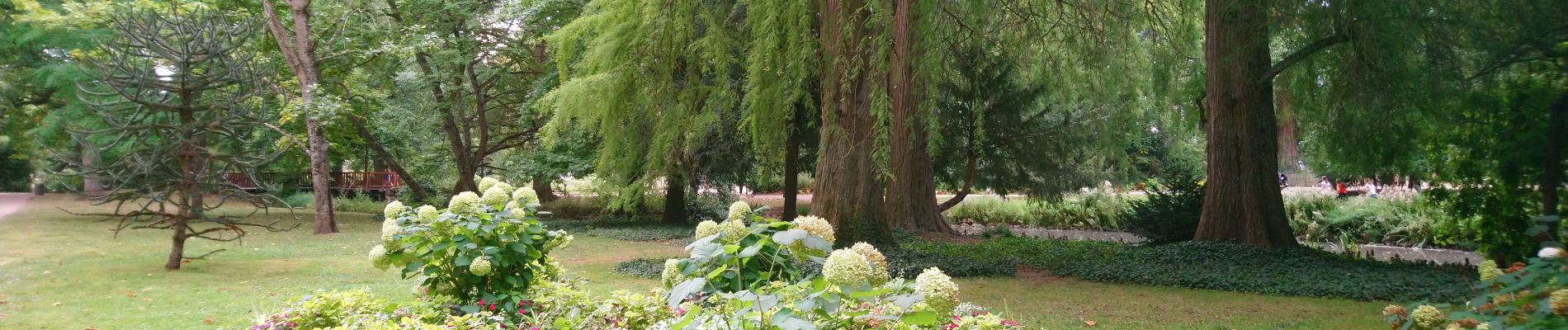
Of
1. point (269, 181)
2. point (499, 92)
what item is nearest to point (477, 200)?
point (499, 92)

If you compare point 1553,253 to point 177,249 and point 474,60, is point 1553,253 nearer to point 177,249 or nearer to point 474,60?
point 177,249

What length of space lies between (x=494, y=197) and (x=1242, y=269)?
302 inches

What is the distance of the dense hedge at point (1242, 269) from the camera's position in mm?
7516

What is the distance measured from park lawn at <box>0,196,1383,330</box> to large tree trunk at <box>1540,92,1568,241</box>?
8.62 feet

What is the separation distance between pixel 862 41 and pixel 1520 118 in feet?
20.4

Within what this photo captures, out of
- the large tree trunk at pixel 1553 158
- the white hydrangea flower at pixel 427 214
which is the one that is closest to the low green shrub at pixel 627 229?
the white hydrangea flower at pixel 427 214

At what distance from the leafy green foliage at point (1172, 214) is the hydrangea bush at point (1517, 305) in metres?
8.84

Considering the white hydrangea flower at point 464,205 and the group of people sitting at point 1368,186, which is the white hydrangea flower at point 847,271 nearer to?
the white hydrangea flower at point 464,205

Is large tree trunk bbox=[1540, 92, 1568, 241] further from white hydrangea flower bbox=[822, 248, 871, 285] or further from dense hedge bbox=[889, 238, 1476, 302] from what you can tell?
white hydrangea flower bbox=[822, 248, 871, 285]

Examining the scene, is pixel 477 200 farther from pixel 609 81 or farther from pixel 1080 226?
pixel 1080 226

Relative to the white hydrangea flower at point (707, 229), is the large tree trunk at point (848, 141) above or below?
above

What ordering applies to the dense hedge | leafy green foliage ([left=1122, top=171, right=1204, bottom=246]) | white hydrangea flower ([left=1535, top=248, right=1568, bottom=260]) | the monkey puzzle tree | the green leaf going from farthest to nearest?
leafy green foliage ([left=1122, top=171, right=1204, bottom=246]), the monkey puzzle tree, the dense hedge, white hydrangea flower ([left=1535, top=248, right=1568, bottom=260]), the green leaf

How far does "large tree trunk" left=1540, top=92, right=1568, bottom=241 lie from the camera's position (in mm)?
7805

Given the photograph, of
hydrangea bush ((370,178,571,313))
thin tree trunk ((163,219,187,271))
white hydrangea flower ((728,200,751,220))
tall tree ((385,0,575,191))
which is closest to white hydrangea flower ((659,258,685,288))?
white hydrangea flower ((728,200,751,220))
